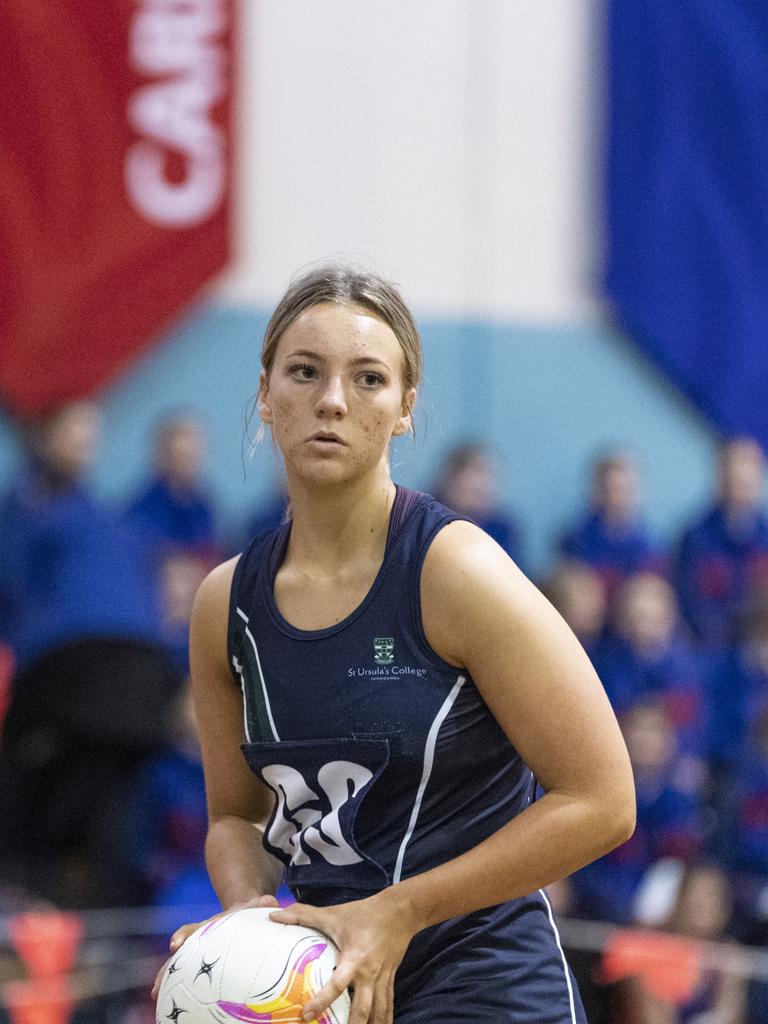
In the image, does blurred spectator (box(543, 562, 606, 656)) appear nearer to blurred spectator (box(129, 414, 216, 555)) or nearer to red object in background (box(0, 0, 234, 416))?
blurred spectator (box(129, 414, 216, 555))

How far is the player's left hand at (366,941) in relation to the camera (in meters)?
2.16

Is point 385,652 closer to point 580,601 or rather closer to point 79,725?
point 79,725

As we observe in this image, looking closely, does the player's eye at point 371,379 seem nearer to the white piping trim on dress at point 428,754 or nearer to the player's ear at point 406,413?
the player's ear at point 406,413

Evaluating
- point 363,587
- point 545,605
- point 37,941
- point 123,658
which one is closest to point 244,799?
point 363,587

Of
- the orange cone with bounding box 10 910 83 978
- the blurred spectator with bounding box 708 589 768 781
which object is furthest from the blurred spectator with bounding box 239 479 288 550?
the orange cone with bounding box 10 910 83 978

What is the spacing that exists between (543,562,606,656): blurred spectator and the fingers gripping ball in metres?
4.97

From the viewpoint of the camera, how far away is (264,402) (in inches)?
95.9

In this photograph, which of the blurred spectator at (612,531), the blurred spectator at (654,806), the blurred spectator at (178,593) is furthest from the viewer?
the blurred spectator at (612,531)

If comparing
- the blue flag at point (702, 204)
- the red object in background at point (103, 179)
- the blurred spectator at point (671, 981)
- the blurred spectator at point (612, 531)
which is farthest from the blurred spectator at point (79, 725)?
the blue flag at point (702, 204)

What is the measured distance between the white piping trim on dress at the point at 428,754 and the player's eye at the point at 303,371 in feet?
1.54

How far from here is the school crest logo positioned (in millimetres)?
2262

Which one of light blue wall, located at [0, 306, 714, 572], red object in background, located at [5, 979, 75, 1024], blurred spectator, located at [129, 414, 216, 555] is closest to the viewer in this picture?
red object in background, located at [5, 979, 75, 1024]

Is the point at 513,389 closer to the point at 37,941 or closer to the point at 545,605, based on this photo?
the point at 37,941

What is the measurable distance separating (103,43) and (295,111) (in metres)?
1.16
